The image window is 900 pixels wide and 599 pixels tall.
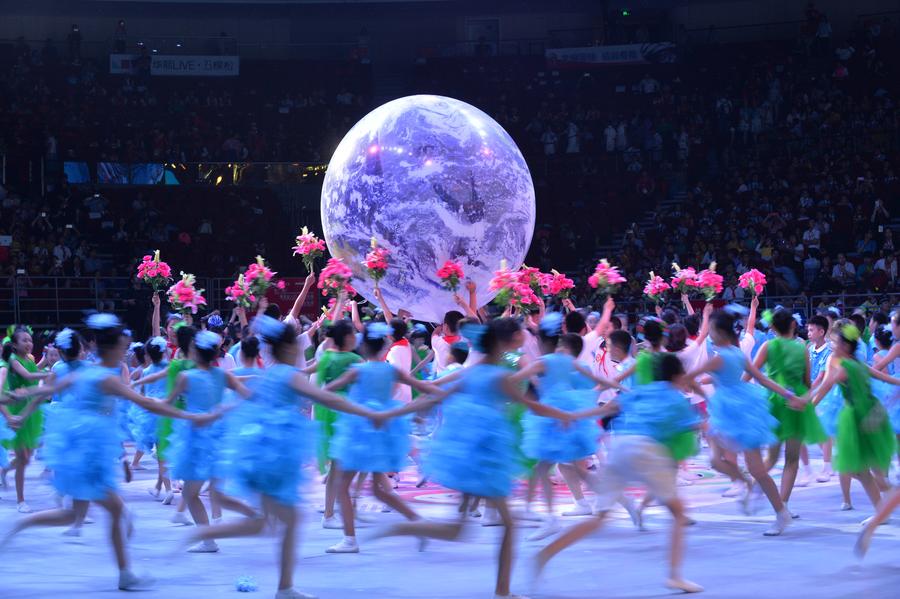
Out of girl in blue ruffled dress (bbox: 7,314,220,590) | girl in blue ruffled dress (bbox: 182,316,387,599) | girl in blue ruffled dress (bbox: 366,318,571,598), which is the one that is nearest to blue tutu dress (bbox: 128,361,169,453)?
girl in blue ruffled dress (bbox: 7,314,220,590)

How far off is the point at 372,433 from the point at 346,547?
0.84 metres

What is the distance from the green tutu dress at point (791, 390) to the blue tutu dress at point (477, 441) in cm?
291

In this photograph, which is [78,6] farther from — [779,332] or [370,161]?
[779,332]

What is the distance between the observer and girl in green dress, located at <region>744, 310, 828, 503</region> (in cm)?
784

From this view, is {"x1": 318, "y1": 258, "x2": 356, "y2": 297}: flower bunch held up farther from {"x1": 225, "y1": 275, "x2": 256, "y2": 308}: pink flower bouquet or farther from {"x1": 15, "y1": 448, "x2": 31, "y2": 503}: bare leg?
{"x1": 15, "y1": 448, "x2": 31, "y2": 503}: bare leg

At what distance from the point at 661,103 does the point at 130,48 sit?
13.0m

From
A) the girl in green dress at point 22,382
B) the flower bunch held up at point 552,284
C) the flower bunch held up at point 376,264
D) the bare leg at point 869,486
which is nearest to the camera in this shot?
the bare leg at point 869,486

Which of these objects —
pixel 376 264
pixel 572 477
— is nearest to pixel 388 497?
pixel 572 477

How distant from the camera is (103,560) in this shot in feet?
23.0

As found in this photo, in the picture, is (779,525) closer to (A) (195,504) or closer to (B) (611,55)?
(A) (195,504)

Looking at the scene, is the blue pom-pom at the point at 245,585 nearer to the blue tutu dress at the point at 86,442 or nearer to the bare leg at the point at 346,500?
the blue tutu dress at the point at 86,442

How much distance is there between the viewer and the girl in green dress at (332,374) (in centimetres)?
759

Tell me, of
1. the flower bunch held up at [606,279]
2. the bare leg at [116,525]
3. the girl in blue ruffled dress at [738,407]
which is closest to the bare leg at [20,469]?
the bare leg at [116,525]

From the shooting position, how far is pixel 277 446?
568 cm
